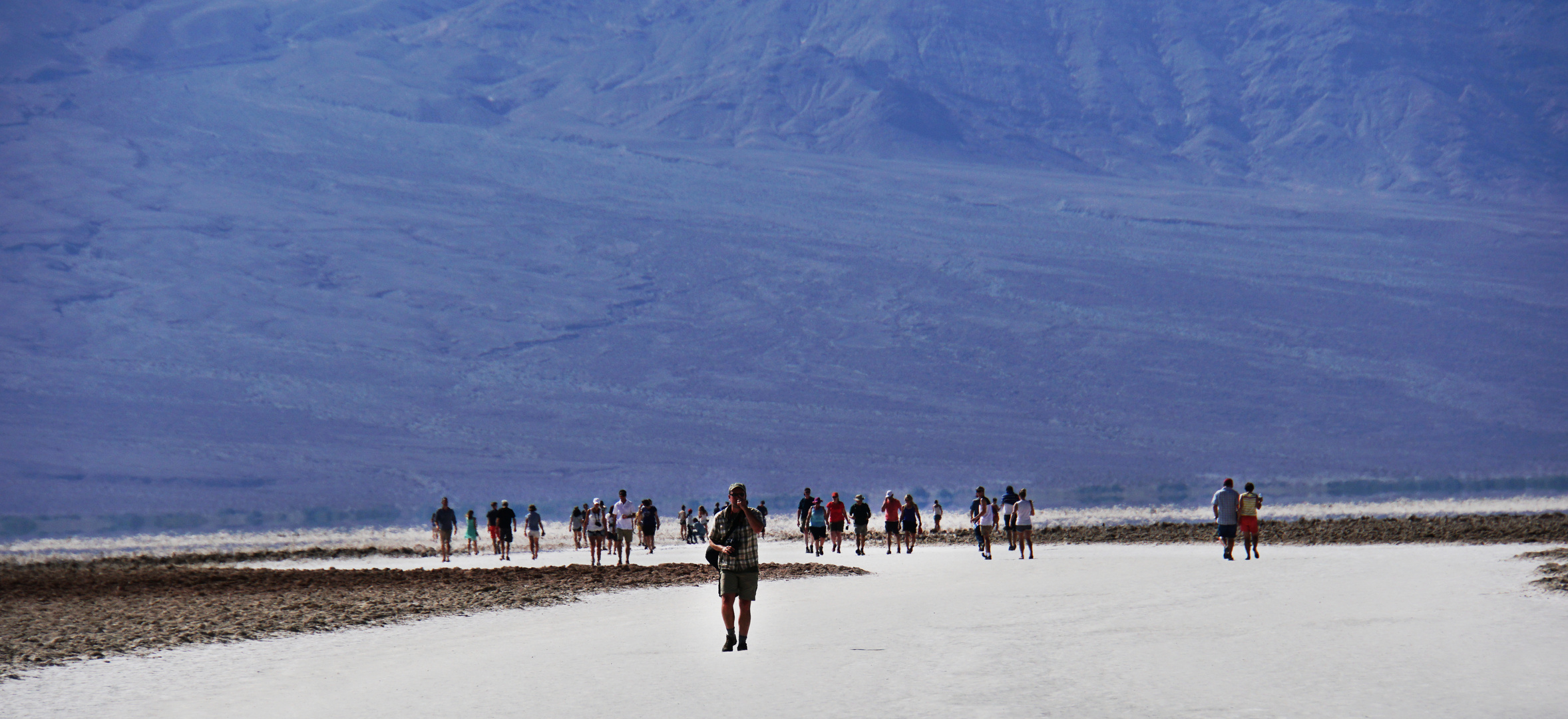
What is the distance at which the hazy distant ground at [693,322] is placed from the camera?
97.7m

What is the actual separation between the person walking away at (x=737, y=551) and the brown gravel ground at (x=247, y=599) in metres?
5.11

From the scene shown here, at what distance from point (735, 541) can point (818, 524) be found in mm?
15680

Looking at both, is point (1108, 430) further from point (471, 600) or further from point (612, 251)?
point (471, 600)

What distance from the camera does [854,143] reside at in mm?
175875

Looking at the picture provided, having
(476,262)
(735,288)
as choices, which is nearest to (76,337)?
(476,262)

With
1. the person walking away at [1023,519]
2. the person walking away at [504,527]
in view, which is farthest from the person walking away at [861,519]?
the person walking away at [504,527]

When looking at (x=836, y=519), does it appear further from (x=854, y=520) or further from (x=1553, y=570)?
(x=1553, y=570)

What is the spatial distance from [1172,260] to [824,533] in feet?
348

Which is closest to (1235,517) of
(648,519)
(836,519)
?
(836,519)

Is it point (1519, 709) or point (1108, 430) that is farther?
point (1108, 430)

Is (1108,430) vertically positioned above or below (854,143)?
below

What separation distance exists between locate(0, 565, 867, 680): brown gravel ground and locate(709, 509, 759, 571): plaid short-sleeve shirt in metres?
5.23

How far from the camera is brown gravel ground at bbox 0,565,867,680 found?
1369 cm

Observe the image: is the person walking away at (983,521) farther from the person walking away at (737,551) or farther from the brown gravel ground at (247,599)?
the person walking away at (737,551)
